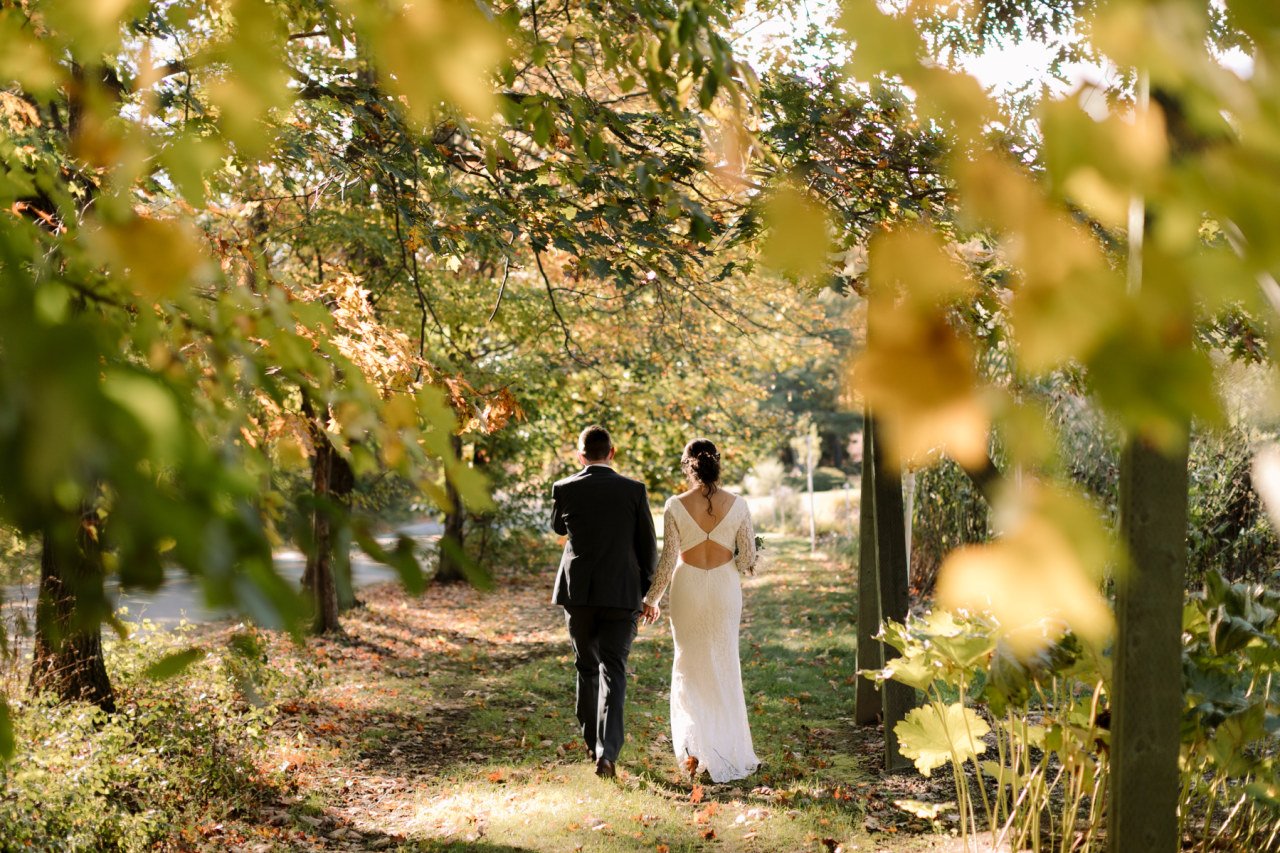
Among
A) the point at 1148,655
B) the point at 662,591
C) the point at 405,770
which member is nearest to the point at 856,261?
the point at 662,591

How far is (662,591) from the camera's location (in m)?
6.55

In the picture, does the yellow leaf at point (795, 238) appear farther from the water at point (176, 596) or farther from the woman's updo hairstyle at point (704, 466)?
the woman's updo hairstyle at point (704, 466)

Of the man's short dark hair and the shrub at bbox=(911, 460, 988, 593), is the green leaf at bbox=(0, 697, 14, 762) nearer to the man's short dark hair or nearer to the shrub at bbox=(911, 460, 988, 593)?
the man's short dark hair

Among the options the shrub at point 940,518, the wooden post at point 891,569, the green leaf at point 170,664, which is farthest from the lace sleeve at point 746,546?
the shrub at point 940,518

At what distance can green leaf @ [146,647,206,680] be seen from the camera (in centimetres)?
124

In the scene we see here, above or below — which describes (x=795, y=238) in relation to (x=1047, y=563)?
above

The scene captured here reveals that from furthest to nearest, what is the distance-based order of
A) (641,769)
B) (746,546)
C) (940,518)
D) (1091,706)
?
(940,518) < (746,546) < (641,769) < (1091,706)

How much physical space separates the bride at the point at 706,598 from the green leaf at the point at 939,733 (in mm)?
2347

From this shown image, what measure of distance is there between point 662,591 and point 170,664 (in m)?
5.38

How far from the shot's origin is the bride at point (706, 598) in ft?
20.8

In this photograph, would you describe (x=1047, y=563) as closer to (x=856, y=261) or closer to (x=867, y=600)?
(x=856, y=261)

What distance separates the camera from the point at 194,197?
1424mm

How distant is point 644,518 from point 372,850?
2.35 metres

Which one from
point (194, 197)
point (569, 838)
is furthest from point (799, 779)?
point (194, 197)
